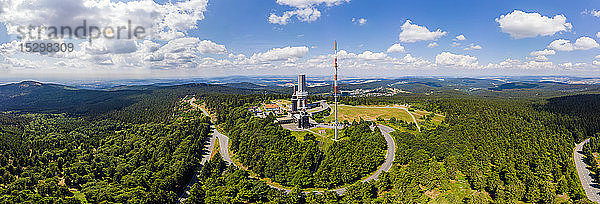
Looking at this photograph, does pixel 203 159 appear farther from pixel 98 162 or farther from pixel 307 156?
pixel 307 156

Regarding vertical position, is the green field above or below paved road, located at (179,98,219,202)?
above

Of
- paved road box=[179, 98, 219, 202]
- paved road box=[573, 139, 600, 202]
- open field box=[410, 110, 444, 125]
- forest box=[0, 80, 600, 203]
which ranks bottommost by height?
paved road box=[573, 139, 600, 202]

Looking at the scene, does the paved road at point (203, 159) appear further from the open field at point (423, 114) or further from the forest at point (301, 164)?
the open field at point (423, 114)

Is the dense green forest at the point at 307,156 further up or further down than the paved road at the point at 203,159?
further up

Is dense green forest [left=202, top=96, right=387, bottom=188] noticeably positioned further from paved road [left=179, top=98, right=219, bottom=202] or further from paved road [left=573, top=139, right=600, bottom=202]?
paved road [left=573, top=139, right=600, bottom=202]

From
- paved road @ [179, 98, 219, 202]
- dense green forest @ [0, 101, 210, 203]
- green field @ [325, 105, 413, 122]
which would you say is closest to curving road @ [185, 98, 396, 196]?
paved road @ [179, 98, 219, 202]

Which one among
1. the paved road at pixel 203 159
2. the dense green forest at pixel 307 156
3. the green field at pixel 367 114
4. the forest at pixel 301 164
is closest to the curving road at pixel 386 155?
the paved road at pixel 203 159

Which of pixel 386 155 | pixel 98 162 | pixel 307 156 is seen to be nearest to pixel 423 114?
pixel 386 155
